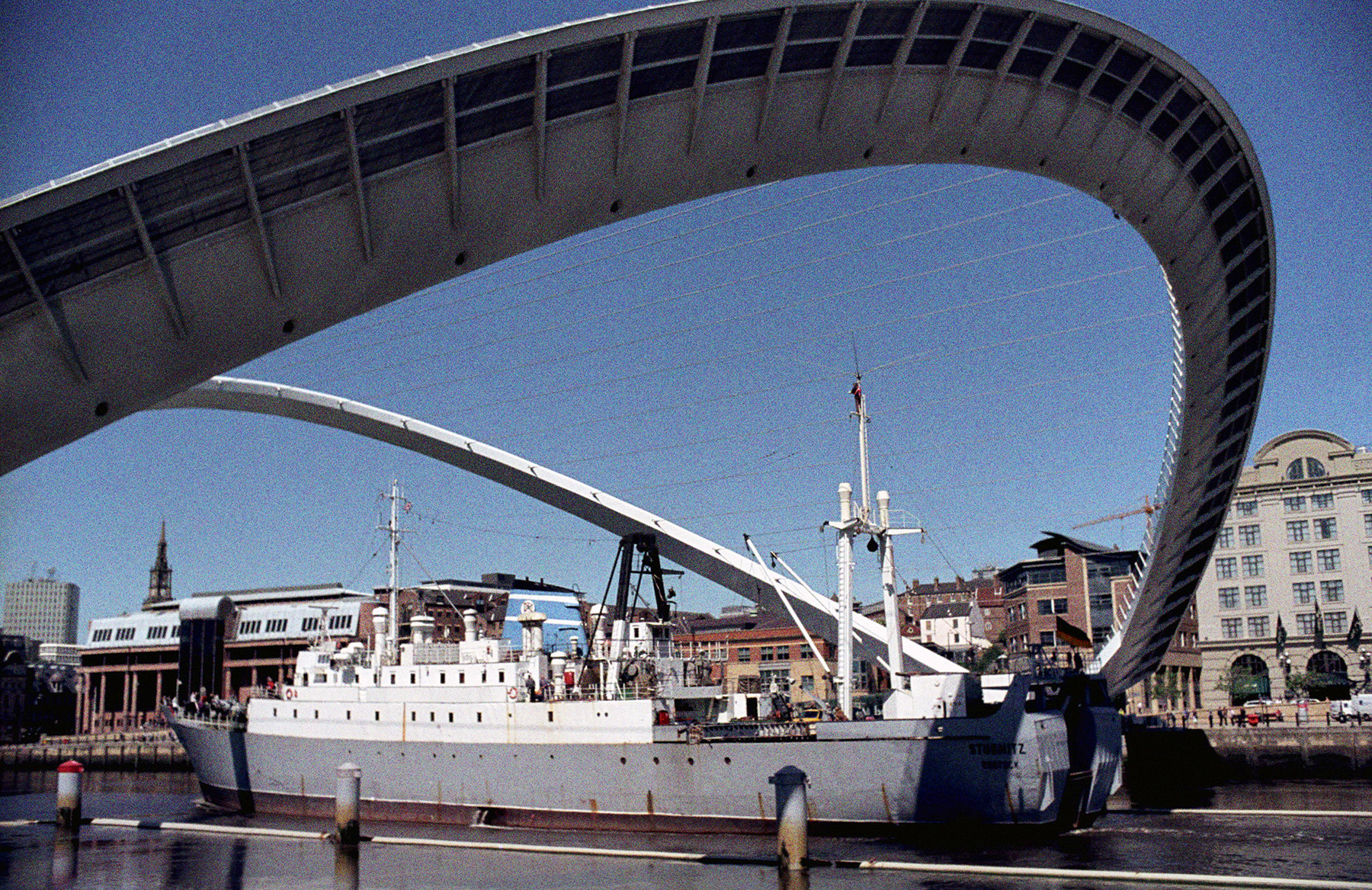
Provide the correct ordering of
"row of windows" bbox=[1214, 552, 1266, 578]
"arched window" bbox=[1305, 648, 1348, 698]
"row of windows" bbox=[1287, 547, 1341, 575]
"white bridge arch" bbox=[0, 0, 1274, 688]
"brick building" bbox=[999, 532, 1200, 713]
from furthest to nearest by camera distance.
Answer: "brick building" bbox=[999, 532, 1200, 713], "row of windows" bbox=[1214, 552, 1266, 578], "row of windows" bbox=[1287, 547, 1341, 575], "arched window" bbox=[1305, 648, 1348, 698], "white bridge arch" bbox=[0, 0, 1274, 688]

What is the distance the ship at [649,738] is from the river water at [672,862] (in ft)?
3.61

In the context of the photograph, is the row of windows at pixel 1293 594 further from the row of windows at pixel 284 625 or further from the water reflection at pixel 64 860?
the water reflection at pixel 64 860

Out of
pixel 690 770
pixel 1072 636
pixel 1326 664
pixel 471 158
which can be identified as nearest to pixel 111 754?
pixel 690 770

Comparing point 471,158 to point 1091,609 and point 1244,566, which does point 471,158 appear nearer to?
point 1244,566

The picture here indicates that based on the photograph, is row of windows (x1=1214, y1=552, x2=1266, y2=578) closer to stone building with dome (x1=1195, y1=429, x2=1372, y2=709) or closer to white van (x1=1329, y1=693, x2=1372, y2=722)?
stone building with dome (x1=1195, y1=429, x2=1372, y2=709)

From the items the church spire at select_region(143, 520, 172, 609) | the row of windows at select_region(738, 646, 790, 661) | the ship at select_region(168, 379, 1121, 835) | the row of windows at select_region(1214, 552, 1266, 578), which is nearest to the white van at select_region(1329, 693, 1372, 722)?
the row of windows at select_region(1214, 552, 1266, 578)

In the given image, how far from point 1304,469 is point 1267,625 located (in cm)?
963

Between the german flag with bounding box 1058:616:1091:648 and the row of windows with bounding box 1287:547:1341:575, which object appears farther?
the row of windows with bounding box 1287:547:1341:575

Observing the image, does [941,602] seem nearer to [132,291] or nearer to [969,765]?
[969,765]

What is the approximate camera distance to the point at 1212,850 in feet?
68.7

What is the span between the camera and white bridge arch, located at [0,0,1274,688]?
8.58 m

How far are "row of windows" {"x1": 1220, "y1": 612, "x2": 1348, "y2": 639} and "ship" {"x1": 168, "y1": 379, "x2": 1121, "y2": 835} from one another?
38.1 metres

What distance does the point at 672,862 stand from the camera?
68.1 ft

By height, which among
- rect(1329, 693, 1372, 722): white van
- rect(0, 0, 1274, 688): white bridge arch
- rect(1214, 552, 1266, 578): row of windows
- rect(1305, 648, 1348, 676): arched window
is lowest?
rect(1329, 693, 1372, 722): white van
